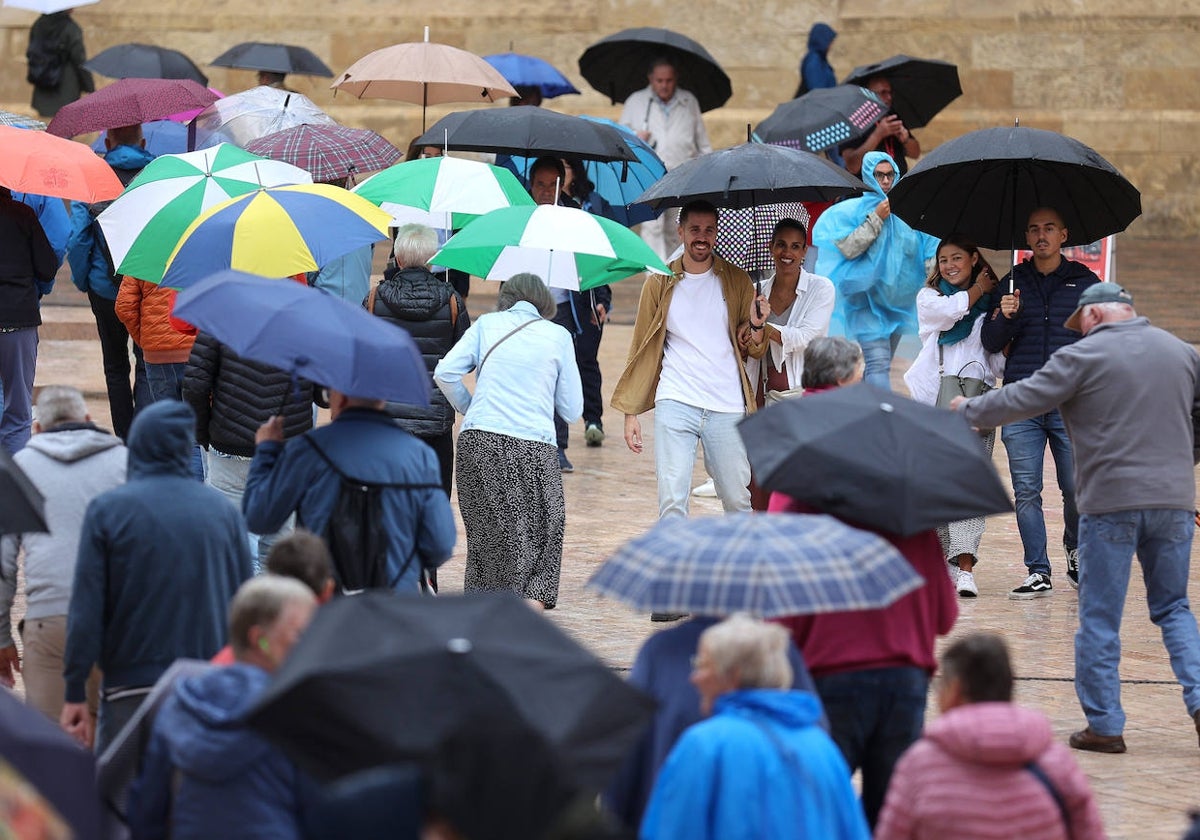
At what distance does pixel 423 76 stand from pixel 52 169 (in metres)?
4.10

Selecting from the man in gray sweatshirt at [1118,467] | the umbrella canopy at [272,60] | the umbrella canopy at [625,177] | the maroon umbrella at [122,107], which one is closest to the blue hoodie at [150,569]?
the man in gray sweatshirt at [1118,467]

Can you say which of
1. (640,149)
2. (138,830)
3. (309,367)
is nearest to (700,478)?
(640,149)

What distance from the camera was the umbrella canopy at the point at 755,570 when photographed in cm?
503

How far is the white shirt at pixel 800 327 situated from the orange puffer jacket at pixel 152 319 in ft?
8.88

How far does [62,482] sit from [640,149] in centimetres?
671

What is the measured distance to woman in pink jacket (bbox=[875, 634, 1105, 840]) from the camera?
477 cm

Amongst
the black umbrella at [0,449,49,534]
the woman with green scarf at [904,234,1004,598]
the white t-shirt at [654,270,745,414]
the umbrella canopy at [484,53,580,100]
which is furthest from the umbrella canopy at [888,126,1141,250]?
the umbrella canopy at [484,53,580,100]

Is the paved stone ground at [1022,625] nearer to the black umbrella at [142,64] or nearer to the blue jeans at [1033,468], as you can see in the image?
the blue jeans at [1033,468]

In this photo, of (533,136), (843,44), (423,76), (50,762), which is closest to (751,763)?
(50,762)

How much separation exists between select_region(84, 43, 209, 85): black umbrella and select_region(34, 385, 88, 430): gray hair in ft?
31.3

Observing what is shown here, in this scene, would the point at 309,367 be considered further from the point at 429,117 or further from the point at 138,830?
the point at 429,117

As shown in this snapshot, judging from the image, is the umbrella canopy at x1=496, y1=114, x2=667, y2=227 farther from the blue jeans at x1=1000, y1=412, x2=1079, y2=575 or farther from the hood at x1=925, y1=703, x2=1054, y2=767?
the hood at x1=925, y1=703, x2=1054, y2=767

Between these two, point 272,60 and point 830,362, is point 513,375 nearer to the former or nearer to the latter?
point 830,362

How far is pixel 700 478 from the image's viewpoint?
1291 cm
